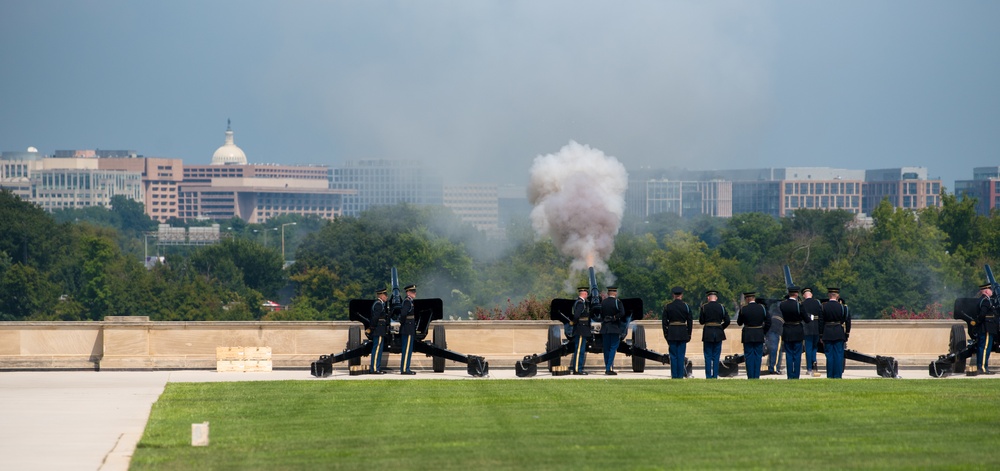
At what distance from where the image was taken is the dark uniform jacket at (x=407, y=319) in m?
24.1

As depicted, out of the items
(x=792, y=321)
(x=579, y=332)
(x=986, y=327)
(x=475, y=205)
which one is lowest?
(x=579, y=332)

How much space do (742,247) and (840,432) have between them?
108523 mm

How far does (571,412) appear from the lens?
56.5ft

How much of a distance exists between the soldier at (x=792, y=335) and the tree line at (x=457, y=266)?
66450mm

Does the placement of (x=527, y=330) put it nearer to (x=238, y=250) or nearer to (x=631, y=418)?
(x=631, y=418)

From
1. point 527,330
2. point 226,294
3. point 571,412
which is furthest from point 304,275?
point 571,412

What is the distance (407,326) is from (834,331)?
21.4ft

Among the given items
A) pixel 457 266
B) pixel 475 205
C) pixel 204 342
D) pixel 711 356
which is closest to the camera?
pixel 711 356

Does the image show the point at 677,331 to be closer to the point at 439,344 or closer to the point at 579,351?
the point at 579,351

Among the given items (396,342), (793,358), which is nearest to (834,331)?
(793,358)

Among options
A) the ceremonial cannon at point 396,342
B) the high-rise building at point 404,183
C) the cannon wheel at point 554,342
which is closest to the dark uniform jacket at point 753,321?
the cannon wheel at point 554,342

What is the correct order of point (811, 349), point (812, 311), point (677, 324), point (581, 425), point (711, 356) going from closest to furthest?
1. point (581, 425)
2. point (677, 324)
3. point (711, 356)
4. point (812, 311)
5. point (811, 349)

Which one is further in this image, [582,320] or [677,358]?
[582,320]

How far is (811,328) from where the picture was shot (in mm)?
24344
